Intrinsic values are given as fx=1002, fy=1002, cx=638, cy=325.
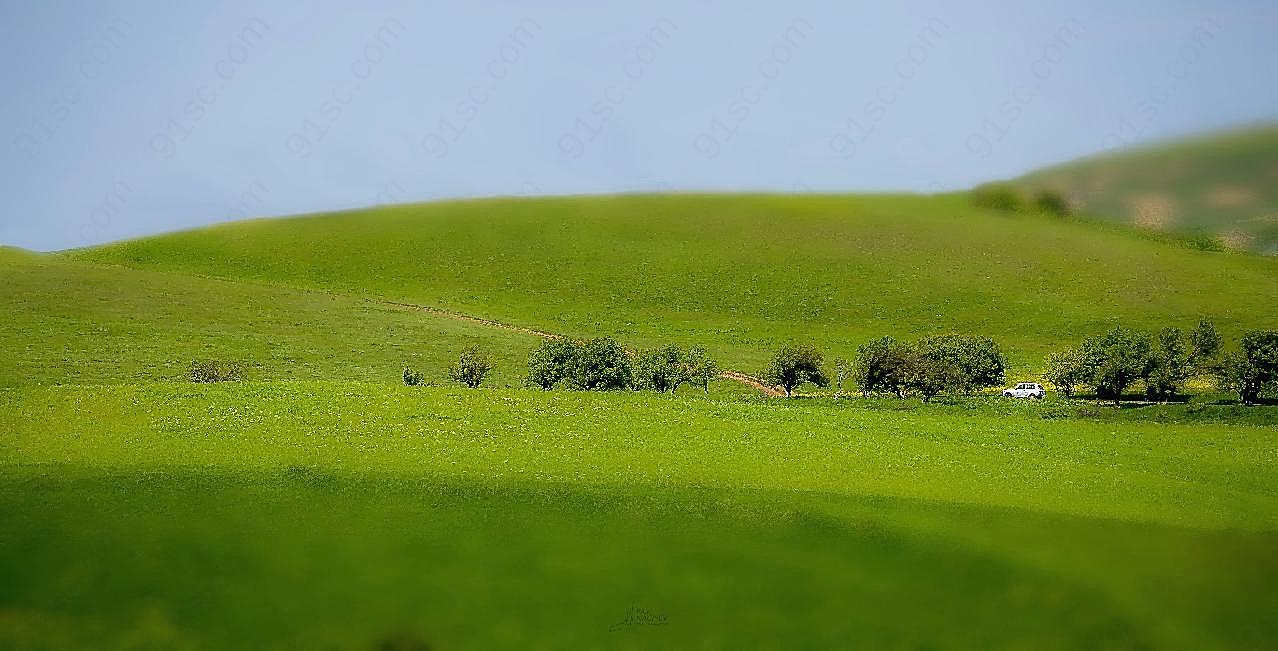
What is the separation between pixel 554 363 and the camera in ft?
167

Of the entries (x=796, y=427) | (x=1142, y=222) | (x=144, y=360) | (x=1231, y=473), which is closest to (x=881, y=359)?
(x=796, y=427)

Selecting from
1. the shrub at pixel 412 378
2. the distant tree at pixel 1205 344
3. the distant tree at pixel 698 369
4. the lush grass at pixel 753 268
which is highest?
the lush grass at pixel 753 268

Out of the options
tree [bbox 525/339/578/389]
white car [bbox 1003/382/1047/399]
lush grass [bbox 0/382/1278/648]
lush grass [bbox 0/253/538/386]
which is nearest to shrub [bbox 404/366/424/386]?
lush grass [bbox 0/253/538/386]

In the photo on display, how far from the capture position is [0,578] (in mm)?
18312

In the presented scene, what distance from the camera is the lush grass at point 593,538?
57.4 feet

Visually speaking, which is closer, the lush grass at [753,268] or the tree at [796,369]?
the tree at [796,369]

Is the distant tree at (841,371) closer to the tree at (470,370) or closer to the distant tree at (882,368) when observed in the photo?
the distant tree at (882,368)

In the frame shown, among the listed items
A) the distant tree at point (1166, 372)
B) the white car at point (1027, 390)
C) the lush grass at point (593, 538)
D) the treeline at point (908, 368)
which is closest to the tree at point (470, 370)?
the treeline at point (908, 368)

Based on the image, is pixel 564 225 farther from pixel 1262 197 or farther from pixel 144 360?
pixel 1262 197

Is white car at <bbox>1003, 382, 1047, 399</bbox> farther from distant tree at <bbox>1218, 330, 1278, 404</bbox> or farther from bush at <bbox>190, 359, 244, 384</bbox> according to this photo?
bush at <bbox>190, 359, 244, 384</bbox>

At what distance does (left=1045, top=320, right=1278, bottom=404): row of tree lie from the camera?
157ft

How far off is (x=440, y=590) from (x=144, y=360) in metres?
44.3

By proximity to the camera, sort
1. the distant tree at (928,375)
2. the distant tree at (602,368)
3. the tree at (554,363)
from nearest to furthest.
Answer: the distant tree at (602,368), the tree at (554,363), the distant tree at (928,375)

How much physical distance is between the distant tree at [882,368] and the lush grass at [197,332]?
19.7 m
